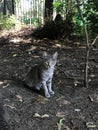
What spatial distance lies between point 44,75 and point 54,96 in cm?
46

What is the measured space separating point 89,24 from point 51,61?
3.11m

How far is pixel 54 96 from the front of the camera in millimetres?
5414

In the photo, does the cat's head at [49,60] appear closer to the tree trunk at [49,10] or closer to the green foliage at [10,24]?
the tree trunk at [49,10]

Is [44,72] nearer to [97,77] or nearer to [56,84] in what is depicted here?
[56,84]

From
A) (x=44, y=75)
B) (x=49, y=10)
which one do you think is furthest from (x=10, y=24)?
(x=44, y=75)

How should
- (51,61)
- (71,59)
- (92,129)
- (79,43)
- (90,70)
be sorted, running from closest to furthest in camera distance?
(92,129)
(51,61)
(90,70)
(71,59)
(79,43)

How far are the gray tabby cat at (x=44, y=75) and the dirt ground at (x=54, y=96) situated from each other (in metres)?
0.15

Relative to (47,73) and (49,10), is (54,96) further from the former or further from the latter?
(49,10)

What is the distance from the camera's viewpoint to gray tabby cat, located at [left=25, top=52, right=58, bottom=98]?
5.18 metres

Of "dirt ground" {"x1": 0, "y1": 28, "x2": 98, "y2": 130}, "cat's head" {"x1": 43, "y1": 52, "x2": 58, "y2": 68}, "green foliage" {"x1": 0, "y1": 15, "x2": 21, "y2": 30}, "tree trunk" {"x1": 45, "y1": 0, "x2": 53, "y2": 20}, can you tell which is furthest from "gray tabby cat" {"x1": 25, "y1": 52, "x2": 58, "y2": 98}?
"green foliage" {"x1": 0, "y1": 15, "x2": 21, "y2": 30}

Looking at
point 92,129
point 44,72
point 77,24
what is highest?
point 77,24

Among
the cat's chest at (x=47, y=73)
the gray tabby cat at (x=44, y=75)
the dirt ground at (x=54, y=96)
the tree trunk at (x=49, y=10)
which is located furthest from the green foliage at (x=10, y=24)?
the cat's chest at (x=47, y=73)

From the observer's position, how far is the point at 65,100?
17.2 feet

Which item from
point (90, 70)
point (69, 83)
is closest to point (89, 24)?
point (90, 70)
